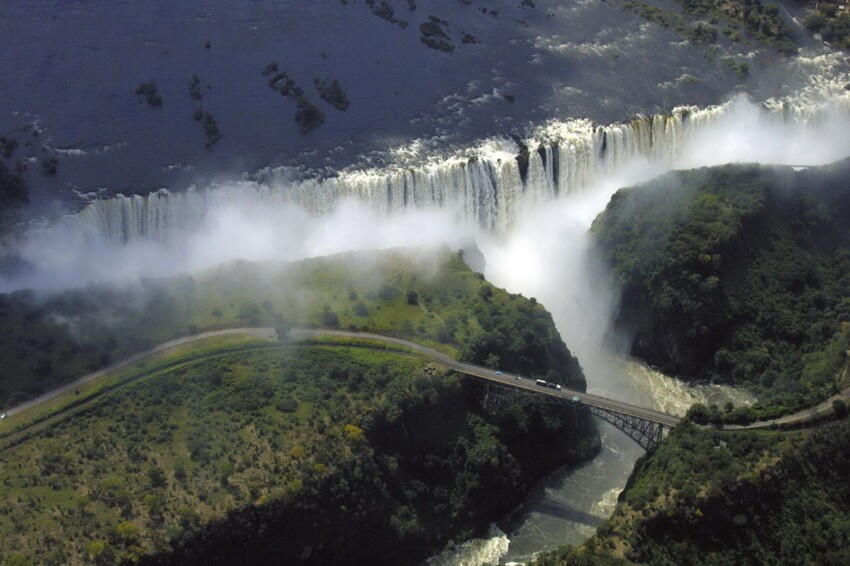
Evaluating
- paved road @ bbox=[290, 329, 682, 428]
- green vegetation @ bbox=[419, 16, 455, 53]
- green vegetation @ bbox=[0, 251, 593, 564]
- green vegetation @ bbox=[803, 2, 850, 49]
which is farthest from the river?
green vegetation @ bbox=[803, 2, 850, 49]

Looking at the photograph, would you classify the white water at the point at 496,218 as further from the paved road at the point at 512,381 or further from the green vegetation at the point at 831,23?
→ the green vegetation at the point at 831,23

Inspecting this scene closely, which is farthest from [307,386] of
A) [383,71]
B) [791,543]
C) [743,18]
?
[743,18]

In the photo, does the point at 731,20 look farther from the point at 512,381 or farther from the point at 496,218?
the point at 512,381

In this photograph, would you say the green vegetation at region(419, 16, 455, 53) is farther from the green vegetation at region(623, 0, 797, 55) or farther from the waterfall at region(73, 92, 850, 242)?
the green vegetation at region(623, 0, 797, 55)

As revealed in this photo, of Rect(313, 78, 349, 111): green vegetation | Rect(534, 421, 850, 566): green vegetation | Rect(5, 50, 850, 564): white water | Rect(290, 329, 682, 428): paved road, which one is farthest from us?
Rect(313, 78, 349, 111): green vegetation

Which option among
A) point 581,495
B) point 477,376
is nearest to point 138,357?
point 477,376

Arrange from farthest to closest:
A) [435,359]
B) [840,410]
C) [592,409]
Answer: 1. [435,359]
2. [592,409]
3. [840,410]
